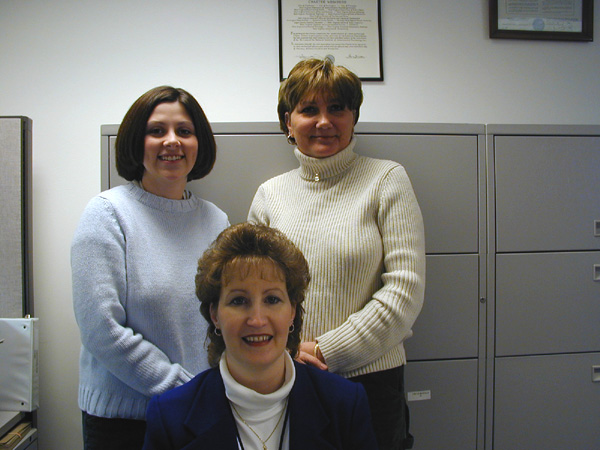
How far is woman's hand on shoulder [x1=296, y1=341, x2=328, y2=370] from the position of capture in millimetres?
993

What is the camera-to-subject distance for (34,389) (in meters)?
1.48

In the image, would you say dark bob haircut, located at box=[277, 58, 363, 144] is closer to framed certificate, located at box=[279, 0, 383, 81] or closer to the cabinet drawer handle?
framed certificate, located at box=[279, 0, 383, 81]

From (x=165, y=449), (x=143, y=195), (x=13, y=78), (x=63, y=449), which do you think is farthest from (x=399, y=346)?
(x=13, y=78)

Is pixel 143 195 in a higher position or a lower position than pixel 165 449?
higher

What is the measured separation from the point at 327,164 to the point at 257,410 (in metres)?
0.69

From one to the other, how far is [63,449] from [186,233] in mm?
1488

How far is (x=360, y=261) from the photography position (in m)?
1.06

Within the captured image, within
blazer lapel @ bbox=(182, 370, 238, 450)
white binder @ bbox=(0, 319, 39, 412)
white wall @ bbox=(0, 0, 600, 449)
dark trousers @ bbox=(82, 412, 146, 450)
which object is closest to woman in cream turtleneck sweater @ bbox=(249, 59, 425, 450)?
blazer lapel @ bbox=(182, 370, 238, 450)

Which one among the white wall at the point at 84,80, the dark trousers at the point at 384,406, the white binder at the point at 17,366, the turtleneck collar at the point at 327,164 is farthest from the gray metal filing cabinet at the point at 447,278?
the white binder at the point at 17,366

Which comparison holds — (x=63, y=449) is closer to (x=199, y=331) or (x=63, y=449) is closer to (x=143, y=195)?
(x=199, y=331)

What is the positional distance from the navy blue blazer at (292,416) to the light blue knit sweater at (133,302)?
0.17 metres

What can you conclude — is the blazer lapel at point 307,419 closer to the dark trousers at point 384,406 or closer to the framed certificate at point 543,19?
the dark trousers at point 384,406

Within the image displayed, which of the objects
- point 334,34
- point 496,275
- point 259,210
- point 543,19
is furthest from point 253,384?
point 543,19

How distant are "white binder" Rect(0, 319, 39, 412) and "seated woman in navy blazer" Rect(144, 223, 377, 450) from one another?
38.4 inches
